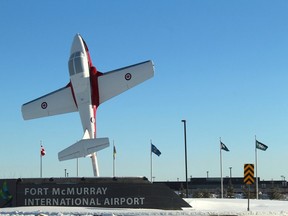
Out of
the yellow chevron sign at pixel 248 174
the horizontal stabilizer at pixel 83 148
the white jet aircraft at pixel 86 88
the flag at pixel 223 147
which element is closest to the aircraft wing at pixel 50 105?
the white jet aircraft at pixel 86 88

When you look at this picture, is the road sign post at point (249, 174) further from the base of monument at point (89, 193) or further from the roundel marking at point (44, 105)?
the roundel marking at point (44, 105)

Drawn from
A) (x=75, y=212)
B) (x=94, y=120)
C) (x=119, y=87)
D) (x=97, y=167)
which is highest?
(x=119, y=87)

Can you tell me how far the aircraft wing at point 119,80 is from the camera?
31.7m

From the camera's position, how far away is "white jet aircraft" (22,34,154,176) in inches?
1232

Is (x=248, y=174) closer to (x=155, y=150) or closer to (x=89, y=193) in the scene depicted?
(x=89, y=193)

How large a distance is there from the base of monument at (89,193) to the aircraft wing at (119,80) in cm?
561

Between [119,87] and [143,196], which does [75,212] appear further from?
[119,87]

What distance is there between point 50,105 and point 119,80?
4478mm

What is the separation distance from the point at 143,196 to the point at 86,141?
4227mm

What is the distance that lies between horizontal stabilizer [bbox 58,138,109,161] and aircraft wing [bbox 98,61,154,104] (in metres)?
3.86

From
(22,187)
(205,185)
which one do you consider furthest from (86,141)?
(205,185)

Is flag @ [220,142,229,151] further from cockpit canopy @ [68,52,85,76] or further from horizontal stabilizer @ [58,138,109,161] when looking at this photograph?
horizontal stabilizer @ [58,138,109,161]

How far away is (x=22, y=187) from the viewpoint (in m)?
29.2

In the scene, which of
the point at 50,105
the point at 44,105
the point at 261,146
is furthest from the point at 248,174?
the point at 261,146
